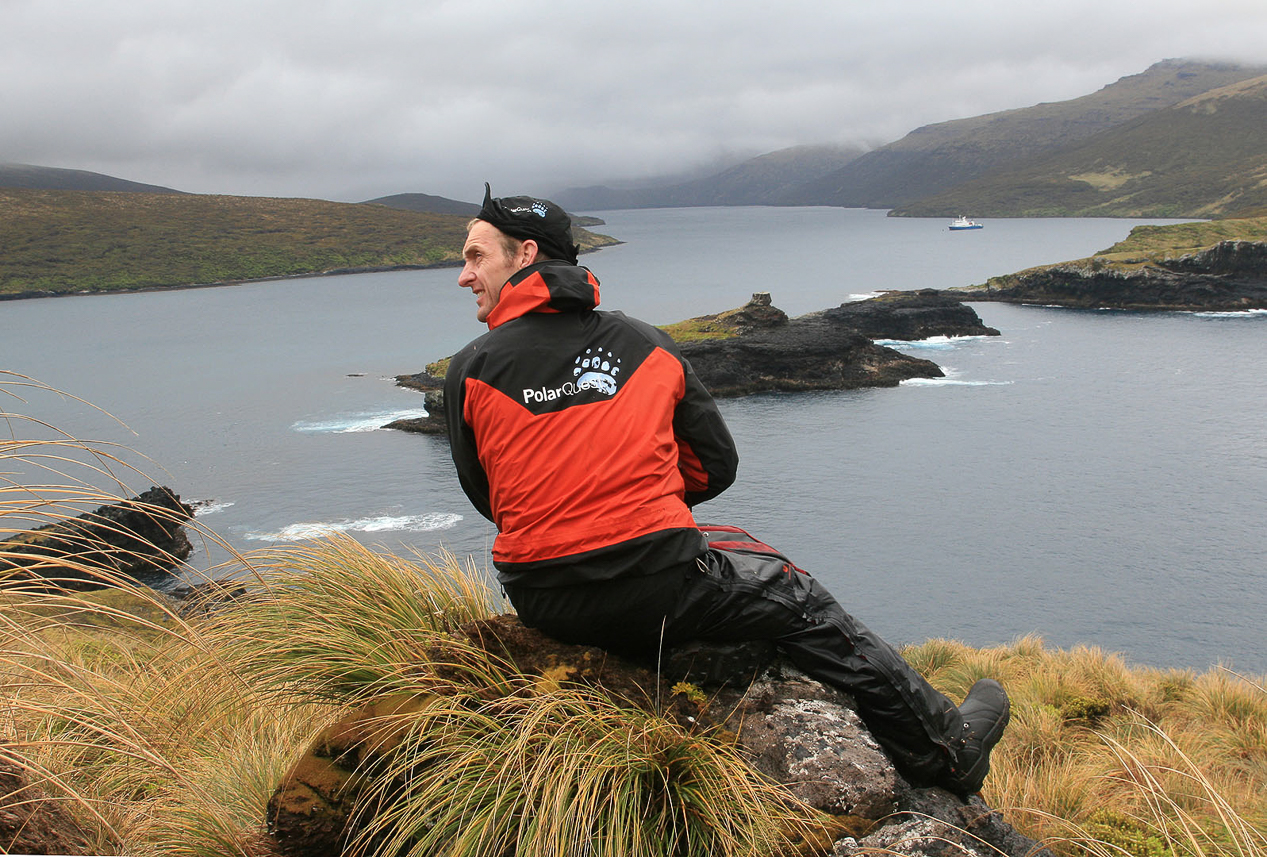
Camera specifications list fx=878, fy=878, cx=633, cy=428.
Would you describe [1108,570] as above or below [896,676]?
below

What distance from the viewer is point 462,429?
3.55 meters

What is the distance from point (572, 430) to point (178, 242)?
18179cm

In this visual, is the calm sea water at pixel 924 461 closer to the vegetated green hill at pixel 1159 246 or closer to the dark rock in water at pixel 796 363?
the dark rock in water at pixel 796 363

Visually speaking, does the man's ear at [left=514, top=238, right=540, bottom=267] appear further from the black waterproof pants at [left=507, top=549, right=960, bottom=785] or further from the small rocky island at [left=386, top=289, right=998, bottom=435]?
the small rocky island at [left=386, top=289, right=998, bottom=435]

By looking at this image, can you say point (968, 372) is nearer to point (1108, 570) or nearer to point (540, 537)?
point (1108, 570)

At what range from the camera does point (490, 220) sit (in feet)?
12.1

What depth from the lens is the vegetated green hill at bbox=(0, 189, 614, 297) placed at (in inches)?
5586

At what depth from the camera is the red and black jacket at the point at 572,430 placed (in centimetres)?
326

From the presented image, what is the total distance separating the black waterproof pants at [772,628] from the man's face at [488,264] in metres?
1.27

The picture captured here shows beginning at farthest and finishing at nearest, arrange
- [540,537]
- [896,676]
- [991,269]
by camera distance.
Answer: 1. [991,269]
2. [896,676]
3. [540,537]

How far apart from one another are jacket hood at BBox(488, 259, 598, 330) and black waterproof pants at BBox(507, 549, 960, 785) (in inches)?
43.6

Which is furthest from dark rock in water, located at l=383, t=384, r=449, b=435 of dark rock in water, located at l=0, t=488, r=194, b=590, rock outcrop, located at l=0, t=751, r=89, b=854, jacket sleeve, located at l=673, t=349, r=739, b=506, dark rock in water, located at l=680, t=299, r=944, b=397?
rock outcrop, located at l=0, t=751, r=89, b=854

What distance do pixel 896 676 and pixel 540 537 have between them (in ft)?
5.01

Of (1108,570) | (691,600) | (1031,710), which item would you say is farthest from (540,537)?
(1108,570)
